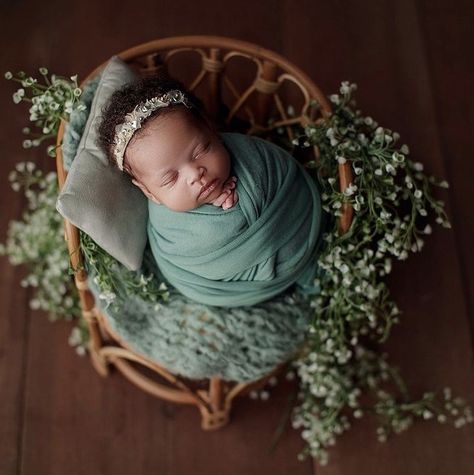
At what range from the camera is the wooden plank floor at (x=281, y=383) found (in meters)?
1.53

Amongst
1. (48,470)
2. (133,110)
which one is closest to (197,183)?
(133,110)

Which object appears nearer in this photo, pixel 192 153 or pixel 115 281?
pixel 192 153

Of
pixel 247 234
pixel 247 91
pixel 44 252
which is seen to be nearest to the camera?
pixel 247 234

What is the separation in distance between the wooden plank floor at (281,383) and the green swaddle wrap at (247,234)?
1.49 feet

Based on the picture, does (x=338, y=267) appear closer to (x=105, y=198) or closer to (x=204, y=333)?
(x=204, y=333)

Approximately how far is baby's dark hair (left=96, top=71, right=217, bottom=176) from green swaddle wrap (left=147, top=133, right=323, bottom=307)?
12cm

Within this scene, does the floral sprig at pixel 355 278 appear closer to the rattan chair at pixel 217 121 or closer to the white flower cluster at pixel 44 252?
the rattan chair at pixel 217 121

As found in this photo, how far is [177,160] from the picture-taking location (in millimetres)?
1104

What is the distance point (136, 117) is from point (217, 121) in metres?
0.47

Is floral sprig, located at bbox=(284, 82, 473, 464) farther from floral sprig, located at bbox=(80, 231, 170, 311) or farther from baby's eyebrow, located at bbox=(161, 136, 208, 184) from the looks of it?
floral sprig, located at bbox=(80, 231, 170, 311)

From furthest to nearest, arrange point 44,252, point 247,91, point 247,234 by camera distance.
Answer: point 44,252 → point 247,91 → point 247,234

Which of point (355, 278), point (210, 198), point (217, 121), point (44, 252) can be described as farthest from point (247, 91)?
point (44, 252)

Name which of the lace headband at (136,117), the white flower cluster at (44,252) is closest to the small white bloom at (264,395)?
the white flower cluster at (44,252)

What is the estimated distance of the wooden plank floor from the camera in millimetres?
1532
